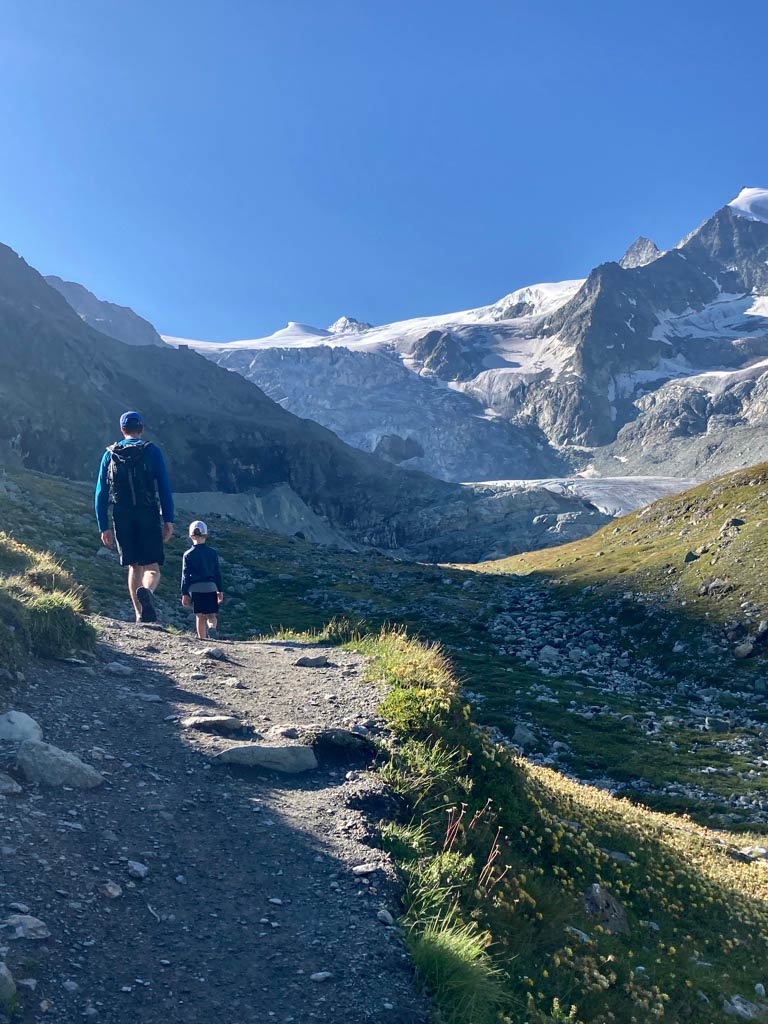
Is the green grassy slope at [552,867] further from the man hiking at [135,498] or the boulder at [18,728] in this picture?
the boulder at [18,728]

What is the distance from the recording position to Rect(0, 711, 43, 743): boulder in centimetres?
696

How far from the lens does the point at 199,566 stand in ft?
53.5

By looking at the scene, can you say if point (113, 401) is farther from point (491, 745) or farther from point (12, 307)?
point (491, 745)

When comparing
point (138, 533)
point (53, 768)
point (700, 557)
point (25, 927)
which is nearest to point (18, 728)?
point (53, 768)

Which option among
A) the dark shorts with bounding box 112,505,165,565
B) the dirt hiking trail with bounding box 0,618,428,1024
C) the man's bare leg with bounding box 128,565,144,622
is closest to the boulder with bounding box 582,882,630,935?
the dirt hiking trail with bounding box 0,618,428,1024

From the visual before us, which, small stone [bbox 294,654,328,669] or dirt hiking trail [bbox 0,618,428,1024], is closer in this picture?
dirt hiking trail [bbox 0,618,428,1024]

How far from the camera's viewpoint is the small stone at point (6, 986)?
3.92m

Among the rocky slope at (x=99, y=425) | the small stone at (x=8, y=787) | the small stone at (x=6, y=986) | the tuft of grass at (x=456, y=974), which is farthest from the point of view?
the rocky slope at (x=99, y=425)

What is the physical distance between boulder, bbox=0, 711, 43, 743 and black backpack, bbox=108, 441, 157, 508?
756 cm

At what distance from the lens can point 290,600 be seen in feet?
149

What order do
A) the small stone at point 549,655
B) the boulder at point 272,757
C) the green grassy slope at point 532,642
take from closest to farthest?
the boulder at point 272,757, the green grassy slope at point 532,642, the small stone at point 549,655

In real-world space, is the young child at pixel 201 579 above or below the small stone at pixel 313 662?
above

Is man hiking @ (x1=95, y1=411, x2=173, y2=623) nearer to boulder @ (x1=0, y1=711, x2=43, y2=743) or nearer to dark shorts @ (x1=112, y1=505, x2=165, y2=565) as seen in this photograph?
dark shorts @ (x1=112, y1=505, x2=165, y2=565)

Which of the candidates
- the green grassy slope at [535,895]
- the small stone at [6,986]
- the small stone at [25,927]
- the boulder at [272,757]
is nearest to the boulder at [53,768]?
the boulder at [272,757]
